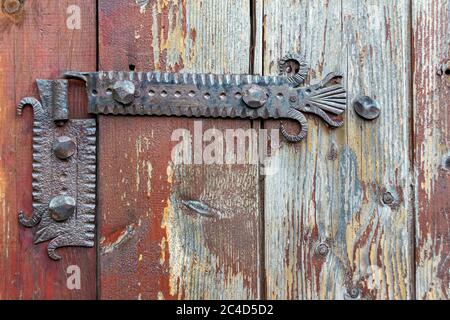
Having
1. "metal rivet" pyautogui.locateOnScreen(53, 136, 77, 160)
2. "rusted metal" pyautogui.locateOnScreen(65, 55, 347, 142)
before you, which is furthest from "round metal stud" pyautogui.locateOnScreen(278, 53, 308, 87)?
"metal rivet" pyautogui.locateOnScreen(53, 136, 77, 160)

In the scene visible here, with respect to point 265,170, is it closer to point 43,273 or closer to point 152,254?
point 152,254

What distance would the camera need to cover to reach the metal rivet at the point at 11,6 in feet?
3.17

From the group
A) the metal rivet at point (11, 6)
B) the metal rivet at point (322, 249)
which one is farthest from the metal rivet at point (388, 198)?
the metal rivet at point (11, 6)

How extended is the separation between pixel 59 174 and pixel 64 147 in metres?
0.05

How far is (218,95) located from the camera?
3.14 ft

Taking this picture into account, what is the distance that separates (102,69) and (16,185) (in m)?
0.26

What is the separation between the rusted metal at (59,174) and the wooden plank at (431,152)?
0.59 m

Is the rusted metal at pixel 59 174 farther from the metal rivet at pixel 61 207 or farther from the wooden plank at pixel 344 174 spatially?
the wooden plank at pixel 344 174

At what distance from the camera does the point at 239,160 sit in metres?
0.97

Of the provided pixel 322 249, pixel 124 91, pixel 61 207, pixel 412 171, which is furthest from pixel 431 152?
pixel 61 207

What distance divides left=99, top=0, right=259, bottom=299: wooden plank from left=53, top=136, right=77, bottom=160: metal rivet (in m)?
0.05

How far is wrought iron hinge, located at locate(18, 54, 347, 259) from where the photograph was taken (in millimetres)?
946

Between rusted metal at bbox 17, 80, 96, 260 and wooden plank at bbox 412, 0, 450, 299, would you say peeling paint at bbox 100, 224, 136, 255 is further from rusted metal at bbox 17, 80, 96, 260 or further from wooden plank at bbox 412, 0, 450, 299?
wooden plank at bbox 412, 0, 450, 299

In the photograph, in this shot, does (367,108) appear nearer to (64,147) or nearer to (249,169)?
(249,169)
